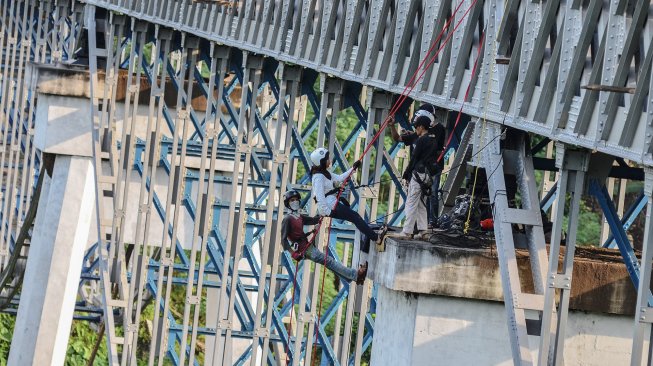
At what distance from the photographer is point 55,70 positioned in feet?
113

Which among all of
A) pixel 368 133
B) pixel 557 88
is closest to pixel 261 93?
pixel 368 133

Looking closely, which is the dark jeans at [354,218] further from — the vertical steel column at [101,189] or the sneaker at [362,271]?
the vertical steel column at [101,189]

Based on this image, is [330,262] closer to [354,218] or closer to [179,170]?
[354,218]

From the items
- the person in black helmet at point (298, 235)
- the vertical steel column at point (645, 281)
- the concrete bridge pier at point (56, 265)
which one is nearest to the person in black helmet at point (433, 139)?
the person in black helmet at point (298, 235)

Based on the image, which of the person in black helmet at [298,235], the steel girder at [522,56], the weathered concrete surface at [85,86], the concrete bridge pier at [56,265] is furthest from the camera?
the concrete bridge pier at [56,265]

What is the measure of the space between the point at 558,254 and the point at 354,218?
4483mm

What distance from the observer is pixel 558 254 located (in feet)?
52.0

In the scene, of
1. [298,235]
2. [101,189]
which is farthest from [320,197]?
[101,189]

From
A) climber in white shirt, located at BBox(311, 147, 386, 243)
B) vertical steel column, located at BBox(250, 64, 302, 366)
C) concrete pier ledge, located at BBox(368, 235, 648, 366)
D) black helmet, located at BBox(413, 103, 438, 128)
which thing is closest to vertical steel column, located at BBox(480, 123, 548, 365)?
concrete pier ledge, located at BBox(368, 235, 648, 366)

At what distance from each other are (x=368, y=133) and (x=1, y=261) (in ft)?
71.3

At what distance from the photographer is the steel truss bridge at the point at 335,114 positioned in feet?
49.3

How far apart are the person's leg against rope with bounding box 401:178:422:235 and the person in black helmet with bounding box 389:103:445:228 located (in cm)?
16

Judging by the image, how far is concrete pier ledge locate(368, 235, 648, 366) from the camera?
17.1 metres

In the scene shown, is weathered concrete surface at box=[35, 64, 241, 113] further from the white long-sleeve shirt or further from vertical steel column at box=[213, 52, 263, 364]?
the white long-sleeve shirt
